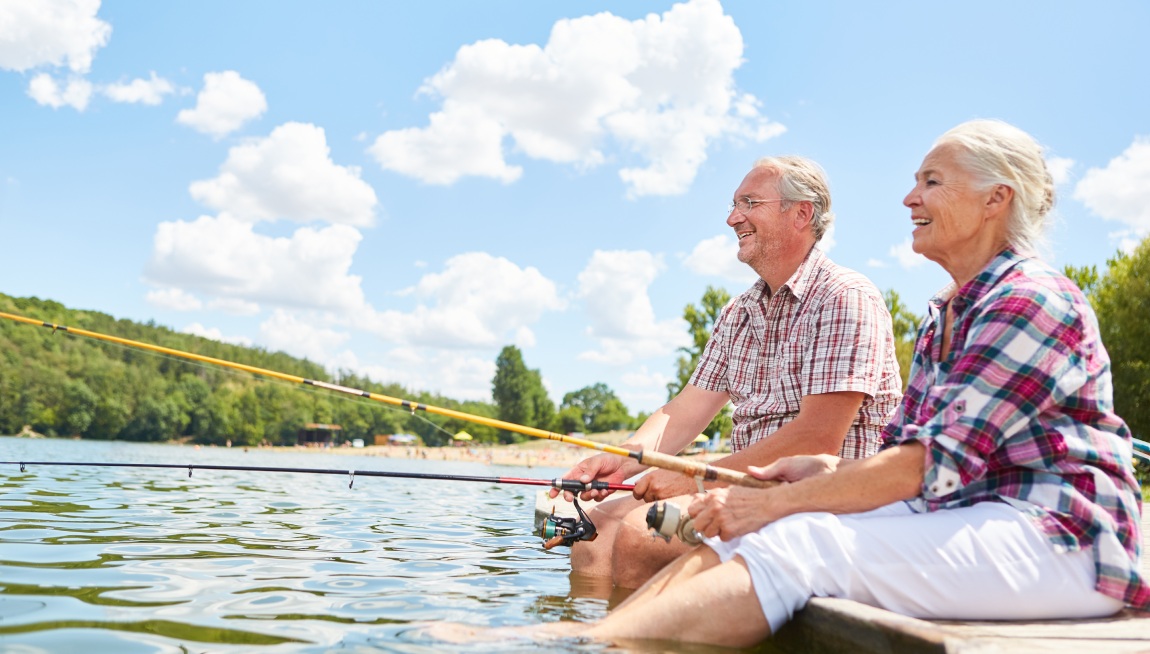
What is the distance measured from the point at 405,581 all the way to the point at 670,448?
61.4 inches

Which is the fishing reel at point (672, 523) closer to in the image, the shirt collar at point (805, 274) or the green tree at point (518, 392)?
the shirt collar at point (805, 274)

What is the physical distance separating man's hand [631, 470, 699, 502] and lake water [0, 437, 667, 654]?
1.78 ft

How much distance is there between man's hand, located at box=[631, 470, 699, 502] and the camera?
13.4ft

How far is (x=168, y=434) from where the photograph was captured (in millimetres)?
113500

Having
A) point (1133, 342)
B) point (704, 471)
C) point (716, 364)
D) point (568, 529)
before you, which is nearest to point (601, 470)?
point (568, 529)

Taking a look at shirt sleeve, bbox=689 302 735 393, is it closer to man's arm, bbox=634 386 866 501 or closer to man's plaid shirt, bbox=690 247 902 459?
man's plaid shirt, bbox=690 247 902 459

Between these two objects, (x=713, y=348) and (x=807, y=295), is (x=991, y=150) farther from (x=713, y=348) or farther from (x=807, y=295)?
(x=713, y=348)

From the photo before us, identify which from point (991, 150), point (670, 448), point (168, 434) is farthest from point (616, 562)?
point (168, 434)

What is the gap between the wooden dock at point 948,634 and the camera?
2.23 metres

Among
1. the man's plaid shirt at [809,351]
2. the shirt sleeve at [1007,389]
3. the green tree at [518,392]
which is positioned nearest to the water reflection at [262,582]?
the shirt sleeve at [1007,389]

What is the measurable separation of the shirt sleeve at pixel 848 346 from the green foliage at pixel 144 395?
8385 centimetres

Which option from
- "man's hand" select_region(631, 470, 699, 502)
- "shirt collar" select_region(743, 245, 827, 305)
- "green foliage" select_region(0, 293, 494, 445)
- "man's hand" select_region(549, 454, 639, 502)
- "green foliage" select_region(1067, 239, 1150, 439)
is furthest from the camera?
"green foliage" select_region(0, 293, 494, 445)

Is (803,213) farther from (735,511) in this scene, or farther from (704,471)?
(735,511)

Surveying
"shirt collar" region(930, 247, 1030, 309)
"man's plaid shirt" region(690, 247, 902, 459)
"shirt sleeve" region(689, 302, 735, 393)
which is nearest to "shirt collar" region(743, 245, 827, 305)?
"man's plaid shirt" region(690, 247, 902, 459)
